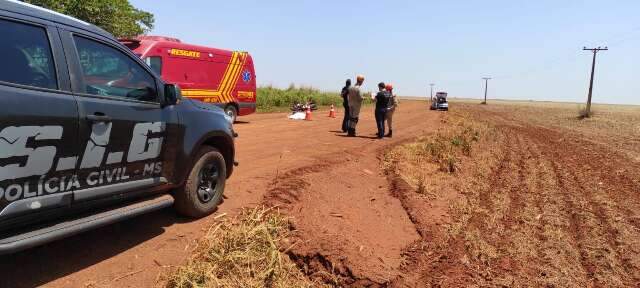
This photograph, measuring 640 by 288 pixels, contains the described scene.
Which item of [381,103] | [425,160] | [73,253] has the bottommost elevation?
[425,160]

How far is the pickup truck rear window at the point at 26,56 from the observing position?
328 centimetres

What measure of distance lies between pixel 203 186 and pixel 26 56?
7.90 feet

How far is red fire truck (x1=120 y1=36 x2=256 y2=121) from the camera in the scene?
45.2ft

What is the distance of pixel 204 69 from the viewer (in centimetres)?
1548

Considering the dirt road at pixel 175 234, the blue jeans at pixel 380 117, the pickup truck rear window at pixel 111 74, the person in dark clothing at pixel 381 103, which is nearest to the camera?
the pickup truck rear window at pixel 111 74

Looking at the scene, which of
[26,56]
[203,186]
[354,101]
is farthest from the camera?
[354,101]

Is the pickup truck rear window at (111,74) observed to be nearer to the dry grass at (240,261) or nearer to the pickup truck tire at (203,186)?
the pickup truck tire at (203,186)

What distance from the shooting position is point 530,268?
584 cm

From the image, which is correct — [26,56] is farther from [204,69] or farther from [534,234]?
[204,69]

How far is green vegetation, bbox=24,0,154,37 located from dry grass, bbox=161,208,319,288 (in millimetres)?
22865

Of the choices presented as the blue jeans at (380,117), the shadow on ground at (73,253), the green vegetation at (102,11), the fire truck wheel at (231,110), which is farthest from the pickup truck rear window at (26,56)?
the green vegetation at (102,11)

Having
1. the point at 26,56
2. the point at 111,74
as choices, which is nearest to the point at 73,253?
the point at 111,74

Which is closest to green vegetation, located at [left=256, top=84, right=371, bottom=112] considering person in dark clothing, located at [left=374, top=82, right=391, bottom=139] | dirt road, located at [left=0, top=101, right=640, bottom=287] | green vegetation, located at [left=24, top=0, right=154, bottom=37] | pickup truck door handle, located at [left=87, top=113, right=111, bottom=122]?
green vegetation, located at [left=24, top=0, right=154, bottom=37]

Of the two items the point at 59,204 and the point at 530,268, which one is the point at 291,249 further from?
the point at 530,268
